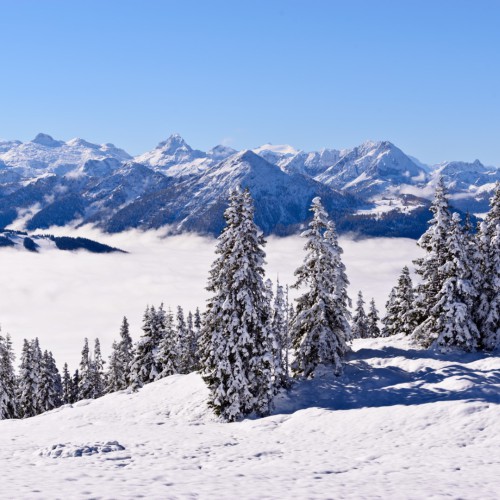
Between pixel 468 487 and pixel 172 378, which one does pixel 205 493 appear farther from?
pixel 172 378

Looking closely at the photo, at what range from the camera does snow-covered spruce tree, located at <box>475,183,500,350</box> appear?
130ft

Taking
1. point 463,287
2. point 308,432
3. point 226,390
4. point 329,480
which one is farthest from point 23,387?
point 329,480

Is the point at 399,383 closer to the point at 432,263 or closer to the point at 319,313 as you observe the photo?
the point at 319,313

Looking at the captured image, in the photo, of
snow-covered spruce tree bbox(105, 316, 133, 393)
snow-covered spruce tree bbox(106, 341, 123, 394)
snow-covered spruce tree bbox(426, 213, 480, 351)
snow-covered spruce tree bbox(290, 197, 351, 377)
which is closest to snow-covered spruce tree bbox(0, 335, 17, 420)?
snow-covered spruce tree bbox(105, 316, 133, 393)

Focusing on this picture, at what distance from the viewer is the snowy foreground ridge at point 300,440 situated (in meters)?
16.0

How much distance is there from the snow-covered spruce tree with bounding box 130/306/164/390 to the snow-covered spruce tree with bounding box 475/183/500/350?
33.6 metres

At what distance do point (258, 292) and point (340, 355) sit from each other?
9.18 metres

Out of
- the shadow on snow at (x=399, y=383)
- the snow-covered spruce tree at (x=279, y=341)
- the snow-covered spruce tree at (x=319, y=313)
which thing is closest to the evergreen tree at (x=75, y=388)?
the snow-covered spruce tree at (x=279, y=341)

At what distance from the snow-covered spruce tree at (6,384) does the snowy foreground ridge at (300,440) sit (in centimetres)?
1423

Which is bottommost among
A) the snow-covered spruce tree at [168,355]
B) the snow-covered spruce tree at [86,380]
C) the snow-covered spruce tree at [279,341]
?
the snow-covered spruce tree at [86,380]

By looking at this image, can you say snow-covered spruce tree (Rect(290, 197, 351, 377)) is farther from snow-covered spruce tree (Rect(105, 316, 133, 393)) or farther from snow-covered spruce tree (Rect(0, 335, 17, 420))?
snow-covered spruce tree (Rect(105, 316, 133, 393))

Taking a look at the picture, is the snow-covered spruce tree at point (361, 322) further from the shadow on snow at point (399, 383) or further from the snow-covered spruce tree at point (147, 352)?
the shadow on snow at point (399, 383)

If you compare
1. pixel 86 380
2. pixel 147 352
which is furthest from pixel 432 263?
pixel 86 380

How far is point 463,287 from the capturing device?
38.4m
